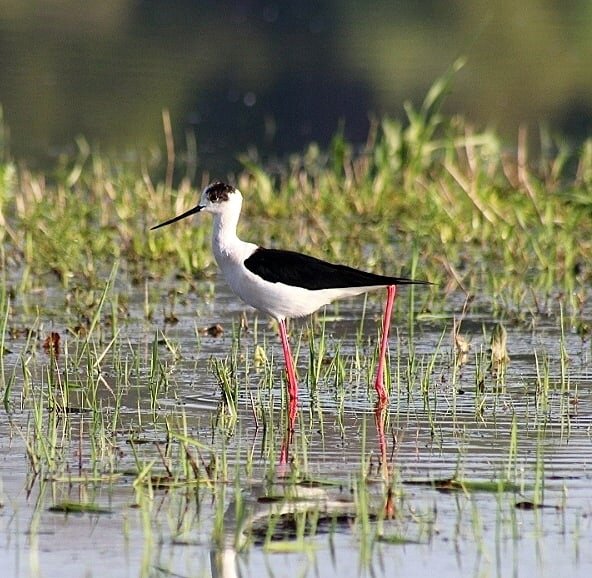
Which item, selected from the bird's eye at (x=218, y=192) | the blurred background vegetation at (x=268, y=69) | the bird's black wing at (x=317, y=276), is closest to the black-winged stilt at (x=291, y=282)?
the bird's black wing at (x=317, y=276)

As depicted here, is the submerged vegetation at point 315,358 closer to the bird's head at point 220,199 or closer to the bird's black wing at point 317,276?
the bird's black wing at point 317,276

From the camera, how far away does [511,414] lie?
6488 mm

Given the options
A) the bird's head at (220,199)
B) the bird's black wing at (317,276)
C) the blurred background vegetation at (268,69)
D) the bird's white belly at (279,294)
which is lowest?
the bird's white belly at (279,294)

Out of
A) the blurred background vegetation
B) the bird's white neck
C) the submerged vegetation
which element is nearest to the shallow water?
the submerged vegetation

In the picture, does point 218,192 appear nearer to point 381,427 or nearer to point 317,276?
point 317,276

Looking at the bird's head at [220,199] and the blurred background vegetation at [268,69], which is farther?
the blurred background vegetation at [268,69]

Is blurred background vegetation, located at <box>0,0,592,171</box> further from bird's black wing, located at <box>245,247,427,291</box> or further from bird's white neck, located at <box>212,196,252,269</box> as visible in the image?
bird's black wing, located at <box>245,247,427,291</box>

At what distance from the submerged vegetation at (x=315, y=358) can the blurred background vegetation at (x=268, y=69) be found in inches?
186

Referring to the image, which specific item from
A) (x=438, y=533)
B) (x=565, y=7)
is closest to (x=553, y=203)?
(x=438, y=533)

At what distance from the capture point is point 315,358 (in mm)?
7152

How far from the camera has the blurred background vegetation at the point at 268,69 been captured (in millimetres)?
19344

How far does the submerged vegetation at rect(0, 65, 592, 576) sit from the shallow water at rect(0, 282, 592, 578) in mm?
16

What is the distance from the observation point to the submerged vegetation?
514 centimetres

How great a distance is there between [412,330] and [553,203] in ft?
10.2
